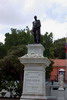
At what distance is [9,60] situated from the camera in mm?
38906

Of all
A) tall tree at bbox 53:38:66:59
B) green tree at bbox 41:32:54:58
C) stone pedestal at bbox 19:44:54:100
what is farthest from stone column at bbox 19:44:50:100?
tall tree at bbox 53:38:66:59

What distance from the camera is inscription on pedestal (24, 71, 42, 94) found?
15430mm

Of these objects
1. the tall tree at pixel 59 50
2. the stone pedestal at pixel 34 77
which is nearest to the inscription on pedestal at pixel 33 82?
the stone pedestal at pixel 34 77

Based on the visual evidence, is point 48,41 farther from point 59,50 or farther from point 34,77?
point 34,77

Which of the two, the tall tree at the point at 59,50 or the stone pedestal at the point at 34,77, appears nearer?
the stone pedestal at the point at 34,77

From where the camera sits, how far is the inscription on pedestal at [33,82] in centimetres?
1543

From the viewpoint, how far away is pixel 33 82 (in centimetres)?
1550

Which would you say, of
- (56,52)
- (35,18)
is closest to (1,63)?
(35,18)

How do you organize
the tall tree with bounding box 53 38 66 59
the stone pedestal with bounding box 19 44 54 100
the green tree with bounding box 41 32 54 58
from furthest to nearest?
the tall tree with bounding box 53 38 66 59
the green tree with bounding box 41 32 54 58
the stone pedestal with bounding box 19 44 54 100

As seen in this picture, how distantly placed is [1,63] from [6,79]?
8.31ft

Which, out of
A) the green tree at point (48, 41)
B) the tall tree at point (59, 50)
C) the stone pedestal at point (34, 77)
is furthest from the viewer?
the tall tree at point (59, 50)

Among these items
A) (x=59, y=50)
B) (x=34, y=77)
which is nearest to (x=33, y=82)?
(x=34, y=77)

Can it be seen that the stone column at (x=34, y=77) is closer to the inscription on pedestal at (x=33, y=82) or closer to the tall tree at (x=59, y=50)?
the inscription on pedestal at (x=33, y=82)

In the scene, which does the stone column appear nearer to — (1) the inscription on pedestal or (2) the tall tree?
(1) the inscription on pedestal
